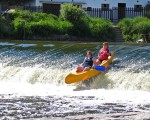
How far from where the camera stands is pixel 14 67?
23906 millimetres

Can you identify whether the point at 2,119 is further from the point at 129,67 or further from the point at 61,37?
the point at 61,37

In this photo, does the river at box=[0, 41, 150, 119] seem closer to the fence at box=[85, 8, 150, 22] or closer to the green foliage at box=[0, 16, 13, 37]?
the green foliage at box=[0, 16, 13, 37]

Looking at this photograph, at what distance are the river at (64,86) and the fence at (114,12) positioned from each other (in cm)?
2092

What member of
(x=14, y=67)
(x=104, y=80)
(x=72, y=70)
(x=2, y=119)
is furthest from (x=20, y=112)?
(x=14, y=67)

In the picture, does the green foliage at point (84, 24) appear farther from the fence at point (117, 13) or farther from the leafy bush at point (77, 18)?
the fence at point (117, 13)

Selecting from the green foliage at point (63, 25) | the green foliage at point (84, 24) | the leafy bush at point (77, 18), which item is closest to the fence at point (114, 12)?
the green foliage at point (63, 25)

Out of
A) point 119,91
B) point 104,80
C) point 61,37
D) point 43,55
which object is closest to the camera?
point 119,91

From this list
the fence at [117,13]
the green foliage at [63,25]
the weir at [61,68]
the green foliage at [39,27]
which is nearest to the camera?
the weir at [61,68]

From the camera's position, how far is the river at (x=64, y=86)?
14938 millimetres

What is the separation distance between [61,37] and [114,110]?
2869cm

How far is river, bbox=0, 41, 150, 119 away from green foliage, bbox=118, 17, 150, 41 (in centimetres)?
1427

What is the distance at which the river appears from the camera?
49.0 feet

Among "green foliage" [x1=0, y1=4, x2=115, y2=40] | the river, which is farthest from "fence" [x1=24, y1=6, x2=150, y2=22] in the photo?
the river

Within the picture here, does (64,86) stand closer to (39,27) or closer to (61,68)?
(61,68)
